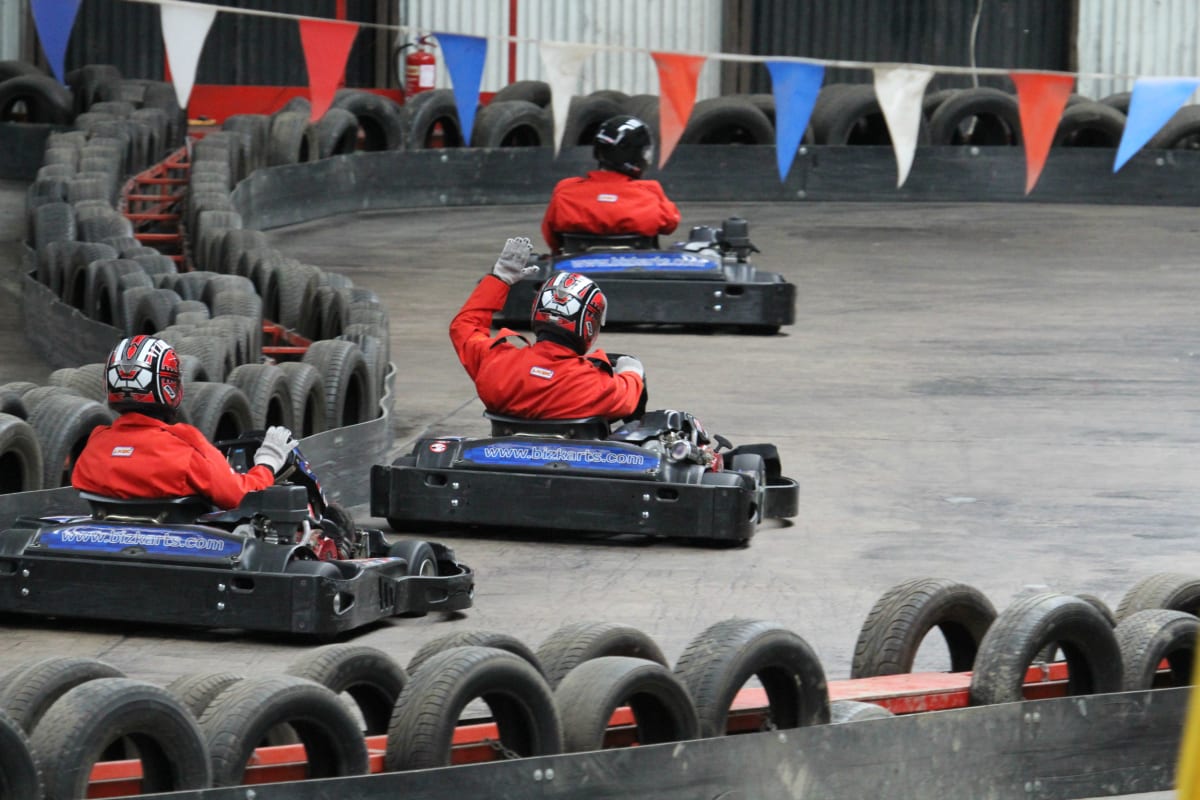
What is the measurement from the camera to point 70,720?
13.2 ft

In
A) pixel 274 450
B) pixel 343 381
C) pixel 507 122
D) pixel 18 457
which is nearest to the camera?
pixel 274 450

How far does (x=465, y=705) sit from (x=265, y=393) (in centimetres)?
366

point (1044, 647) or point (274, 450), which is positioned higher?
point (274, 450)

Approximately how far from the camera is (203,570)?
238 inches

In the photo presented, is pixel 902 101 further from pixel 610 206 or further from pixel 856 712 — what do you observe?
pixel 856 712

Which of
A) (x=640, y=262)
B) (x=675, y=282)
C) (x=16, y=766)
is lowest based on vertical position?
(x=675, y=282)

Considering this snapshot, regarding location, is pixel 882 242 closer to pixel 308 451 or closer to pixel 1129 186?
pixel 1129 186

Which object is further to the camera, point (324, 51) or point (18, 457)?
point (324, 51)

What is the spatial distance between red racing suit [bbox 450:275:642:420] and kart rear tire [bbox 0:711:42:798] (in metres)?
3.90

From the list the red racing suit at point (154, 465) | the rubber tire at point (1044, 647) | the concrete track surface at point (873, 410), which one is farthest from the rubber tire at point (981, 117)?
the rubber tire at point (1044, 647)

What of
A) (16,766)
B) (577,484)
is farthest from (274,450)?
(16,766)

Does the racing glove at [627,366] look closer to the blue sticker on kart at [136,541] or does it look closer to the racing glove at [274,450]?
the racing glove at [274,450]

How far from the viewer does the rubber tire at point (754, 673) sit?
4.67m

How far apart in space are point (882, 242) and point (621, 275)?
16.5 feet
